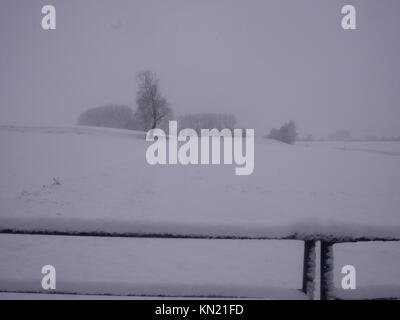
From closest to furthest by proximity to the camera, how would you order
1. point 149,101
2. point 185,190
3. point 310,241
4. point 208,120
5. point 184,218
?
point 310,241, point 184,218, point 185,190, point 149,101, point 208,120

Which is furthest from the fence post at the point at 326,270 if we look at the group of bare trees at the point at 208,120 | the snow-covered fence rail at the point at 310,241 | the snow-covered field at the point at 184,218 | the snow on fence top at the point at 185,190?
the group of bare trees at the point at 208,120

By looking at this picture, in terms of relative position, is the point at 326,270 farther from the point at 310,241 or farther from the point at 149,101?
the point at 149,101

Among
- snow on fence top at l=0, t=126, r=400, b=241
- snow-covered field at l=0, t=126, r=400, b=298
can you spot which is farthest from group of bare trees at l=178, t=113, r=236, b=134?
snow on fence top at l=0, t=126, r=400, b=241

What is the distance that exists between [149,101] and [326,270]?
151ft

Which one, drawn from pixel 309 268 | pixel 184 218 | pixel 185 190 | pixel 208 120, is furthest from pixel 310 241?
pixel 208 120

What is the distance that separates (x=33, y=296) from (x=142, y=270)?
2.65 metres

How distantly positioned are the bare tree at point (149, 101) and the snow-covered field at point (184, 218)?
22.6 meters

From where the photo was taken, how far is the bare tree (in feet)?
149

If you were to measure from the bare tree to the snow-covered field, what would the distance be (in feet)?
74.2

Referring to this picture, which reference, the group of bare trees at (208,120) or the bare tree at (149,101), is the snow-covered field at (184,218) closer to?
the bare tree at (149,101)

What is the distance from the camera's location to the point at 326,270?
6.89ft
